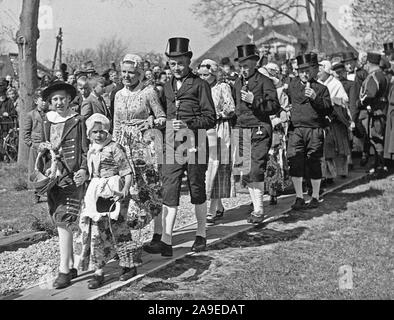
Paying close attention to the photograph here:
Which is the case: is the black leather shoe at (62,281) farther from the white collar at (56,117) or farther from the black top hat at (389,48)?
the black top hat at (389,48)

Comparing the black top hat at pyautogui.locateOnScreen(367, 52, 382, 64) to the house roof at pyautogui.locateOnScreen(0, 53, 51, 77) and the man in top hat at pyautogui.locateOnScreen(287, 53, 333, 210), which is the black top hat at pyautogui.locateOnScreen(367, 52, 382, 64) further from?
the house roof at pyautogui.locateOnScreen(0, 53, 51, 77)

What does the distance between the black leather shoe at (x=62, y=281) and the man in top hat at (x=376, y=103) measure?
7857 millimetres

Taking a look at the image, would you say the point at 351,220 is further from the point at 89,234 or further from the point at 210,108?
the point at 89,234

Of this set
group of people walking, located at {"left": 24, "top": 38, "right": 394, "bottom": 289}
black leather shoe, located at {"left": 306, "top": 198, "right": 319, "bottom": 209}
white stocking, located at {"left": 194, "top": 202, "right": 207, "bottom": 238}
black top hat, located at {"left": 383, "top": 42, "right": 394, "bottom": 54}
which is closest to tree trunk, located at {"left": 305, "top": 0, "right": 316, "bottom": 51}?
black top hat, located at {"left": 383, "top": 42, "right": 394, "bottom": 54}

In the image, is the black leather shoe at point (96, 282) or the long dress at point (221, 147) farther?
the long dress at point (221, 147)

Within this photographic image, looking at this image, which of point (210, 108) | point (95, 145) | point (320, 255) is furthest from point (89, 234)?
point (320, 255)

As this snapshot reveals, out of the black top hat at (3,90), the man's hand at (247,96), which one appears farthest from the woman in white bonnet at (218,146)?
the black top hat at (3,90)

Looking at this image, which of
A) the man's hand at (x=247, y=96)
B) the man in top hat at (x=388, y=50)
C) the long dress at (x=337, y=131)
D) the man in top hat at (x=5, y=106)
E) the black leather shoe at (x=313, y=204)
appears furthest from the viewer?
the man in top hat at (x=5, y=106)

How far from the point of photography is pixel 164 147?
23.0 ft

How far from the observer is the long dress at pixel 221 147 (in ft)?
28.3

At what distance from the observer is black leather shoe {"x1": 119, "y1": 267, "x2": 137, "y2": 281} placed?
19.2 ft

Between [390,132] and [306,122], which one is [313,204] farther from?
[390,132]

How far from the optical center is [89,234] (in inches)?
223
